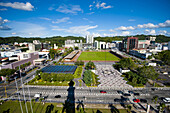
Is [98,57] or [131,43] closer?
[98,57]

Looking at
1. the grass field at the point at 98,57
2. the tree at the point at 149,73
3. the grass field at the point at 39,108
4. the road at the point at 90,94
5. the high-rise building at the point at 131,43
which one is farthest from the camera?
the high-rise building at the point at 131,43

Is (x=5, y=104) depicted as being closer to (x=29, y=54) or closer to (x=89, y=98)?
(x=89, y=98)

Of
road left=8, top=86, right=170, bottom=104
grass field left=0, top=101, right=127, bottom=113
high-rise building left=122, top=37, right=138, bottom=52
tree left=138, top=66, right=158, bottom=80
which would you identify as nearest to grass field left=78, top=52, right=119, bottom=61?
high-rise building left=122, top=37, right=138, bottom=52

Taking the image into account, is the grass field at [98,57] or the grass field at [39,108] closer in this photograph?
the grass field at [39,108]

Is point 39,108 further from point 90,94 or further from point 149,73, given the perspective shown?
point 149,73

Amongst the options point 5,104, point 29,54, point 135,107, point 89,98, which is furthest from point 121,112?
point 29,54

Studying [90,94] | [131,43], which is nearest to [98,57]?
[131,43]

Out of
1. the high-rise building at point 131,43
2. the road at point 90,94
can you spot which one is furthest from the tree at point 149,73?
the high-rise building at point 131,43

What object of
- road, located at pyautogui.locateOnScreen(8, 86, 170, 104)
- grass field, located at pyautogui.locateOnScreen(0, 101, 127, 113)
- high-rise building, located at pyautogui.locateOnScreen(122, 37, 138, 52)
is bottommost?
grass field, located at pyautogui.locateOnScreen(0, 101, 127, 113)

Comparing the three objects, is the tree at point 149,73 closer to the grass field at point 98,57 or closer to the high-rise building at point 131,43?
the grass field at point 98,57

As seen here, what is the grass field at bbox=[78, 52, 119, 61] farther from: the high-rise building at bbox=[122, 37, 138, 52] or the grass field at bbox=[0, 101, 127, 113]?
the grass field at bbox=[0, 101, 127, 113]

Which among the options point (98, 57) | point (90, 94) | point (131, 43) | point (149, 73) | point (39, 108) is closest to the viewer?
point (39, 108)
